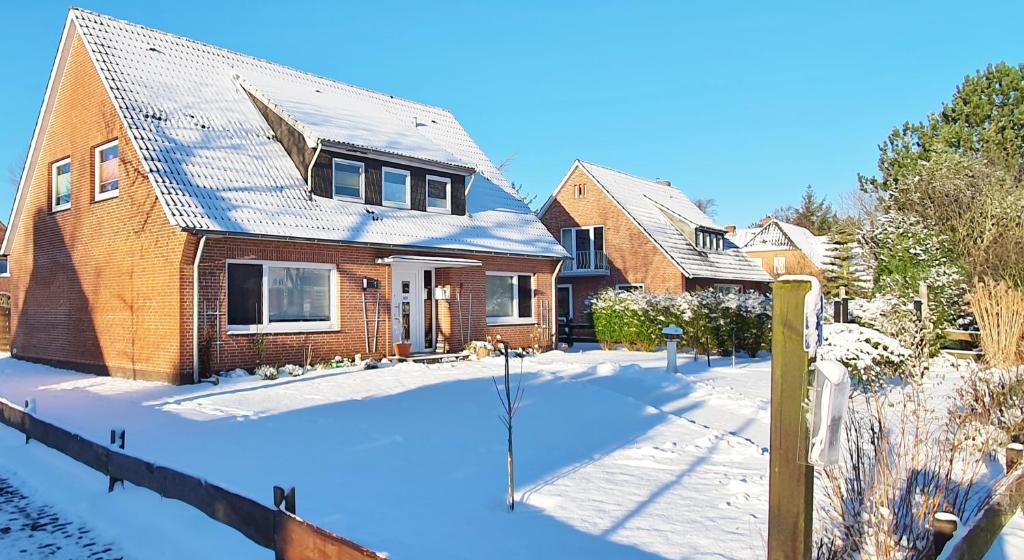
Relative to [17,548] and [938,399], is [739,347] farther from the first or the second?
[17,548]

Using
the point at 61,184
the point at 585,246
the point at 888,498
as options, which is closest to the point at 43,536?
the point at 888,498

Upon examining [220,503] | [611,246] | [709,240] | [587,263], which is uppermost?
[709,240]

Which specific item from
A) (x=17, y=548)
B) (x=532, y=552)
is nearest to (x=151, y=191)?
(x=17, y=548)

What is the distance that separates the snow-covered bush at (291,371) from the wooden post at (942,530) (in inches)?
474

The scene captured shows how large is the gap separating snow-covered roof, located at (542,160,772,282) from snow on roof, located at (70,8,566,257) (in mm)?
7664

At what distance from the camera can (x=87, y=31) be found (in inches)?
632

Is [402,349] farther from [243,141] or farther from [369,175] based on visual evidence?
[243,141]

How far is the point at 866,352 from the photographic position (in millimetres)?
11773

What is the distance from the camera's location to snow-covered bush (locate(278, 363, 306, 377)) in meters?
14.2

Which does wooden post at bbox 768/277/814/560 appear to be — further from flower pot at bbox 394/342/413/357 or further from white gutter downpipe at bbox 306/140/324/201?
white gutter downpipe at bbox 306/140/324/201

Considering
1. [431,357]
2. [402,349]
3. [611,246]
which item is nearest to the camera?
[402,349]

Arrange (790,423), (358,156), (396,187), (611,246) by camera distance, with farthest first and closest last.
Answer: (611,246), (396,187), (358,156), (790,423)

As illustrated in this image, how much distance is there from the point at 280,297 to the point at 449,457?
8.53 meters

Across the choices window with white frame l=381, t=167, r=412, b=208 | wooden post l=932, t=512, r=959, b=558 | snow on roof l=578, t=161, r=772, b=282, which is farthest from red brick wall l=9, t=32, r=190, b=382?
snow on roof l=578, t=161, r=772, b=282
